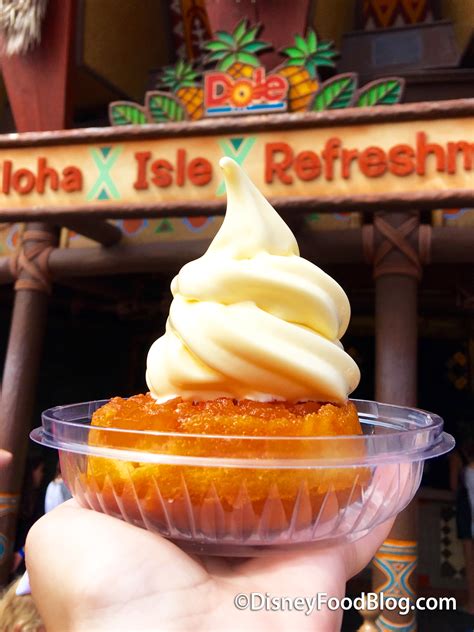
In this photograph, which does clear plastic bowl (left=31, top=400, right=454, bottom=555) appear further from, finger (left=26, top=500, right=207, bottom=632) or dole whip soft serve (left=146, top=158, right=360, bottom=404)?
dole whip soft serve (left=146, top=158, right=360, bottom=404)

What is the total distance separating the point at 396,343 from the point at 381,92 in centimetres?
182

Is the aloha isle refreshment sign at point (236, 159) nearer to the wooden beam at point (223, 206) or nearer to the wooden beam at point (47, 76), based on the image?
the wooden beam at point (223, 206)

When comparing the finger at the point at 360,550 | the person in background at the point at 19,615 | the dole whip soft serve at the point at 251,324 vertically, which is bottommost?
the person in background at the point at 19,615

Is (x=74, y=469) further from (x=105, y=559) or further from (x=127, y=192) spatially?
(x=127, y=192)

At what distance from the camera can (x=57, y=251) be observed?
407cm

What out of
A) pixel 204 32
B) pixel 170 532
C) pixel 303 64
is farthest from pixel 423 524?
pixel 204 32

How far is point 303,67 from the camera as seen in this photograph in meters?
3.83

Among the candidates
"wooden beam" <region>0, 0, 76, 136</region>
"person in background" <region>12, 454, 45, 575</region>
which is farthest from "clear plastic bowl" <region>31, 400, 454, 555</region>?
"person in background" <region>12, 454, 45, 575</region>

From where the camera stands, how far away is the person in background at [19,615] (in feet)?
4.75

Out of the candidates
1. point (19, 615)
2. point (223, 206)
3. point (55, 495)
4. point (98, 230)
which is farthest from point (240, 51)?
point (19, 615)

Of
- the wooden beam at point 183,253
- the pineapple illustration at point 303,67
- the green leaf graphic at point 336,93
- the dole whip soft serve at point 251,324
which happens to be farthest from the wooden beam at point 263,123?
the dole whip soft serve at point 251,324

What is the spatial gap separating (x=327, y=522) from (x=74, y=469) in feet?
1.83

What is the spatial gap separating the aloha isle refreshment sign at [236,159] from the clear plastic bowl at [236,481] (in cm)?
216

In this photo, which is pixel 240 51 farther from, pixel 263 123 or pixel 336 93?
pixel 263 123
